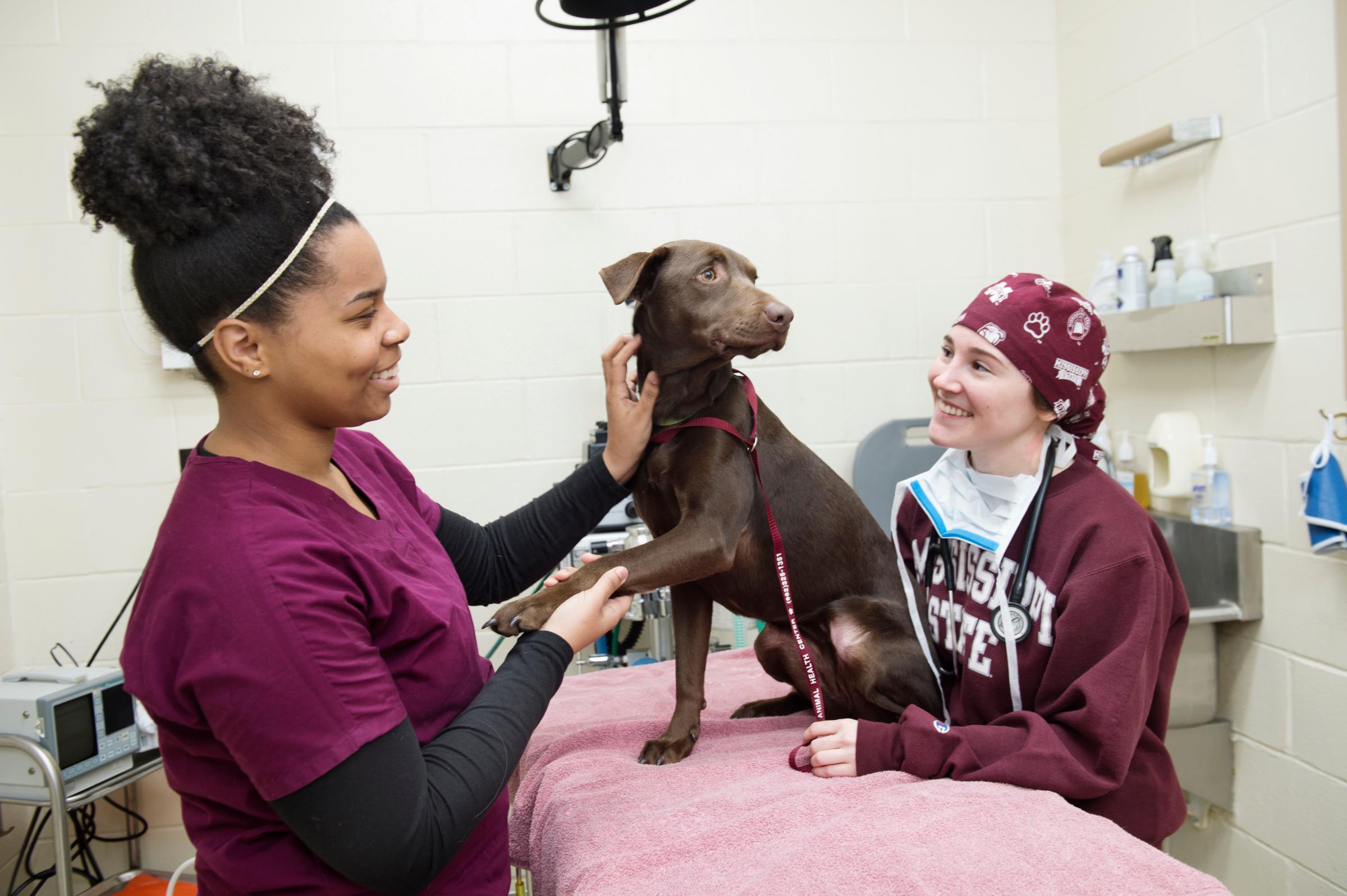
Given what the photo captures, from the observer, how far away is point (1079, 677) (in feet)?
4.42

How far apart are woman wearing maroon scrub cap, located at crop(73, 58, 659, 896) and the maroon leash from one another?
0.63 metres

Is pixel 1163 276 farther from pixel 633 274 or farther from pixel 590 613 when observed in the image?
pixel 590 613

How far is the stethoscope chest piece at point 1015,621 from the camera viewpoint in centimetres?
143

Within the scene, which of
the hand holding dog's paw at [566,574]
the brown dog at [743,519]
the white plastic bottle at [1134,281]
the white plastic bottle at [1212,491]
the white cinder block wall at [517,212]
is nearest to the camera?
the hand holding dog's paw at [566,574]

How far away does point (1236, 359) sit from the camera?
2.59m

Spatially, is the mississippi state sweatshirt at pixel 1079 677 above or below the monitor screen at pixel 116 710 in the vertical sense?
above

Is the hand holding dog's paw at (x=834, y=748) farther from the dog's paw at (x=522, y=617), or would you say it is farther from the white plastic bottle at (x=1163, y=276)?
the white plastic bottle at (x=1163, y=276)

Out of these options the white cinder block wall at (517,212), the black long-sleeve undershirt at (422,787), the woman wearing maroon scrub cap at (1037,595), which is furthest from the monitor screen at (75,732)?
the woman wearing maroon scrub cap at (1037,595)

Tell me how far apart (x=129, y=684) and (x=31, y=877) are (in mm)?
2624

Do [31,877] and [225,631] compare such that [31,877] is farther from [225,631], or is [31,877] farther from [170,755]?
[225,631]

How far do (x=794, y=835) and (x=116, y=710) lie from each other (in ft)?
7.17

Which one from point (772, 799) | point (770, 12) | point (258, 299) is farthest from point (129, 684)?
point (770, 12)

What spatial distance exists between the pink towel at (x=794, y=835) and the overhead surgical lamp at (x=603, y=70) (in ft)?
5.15

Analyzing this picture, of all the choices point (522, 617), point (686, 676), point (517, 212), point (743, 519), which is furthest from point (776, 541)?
point (517, 212)
